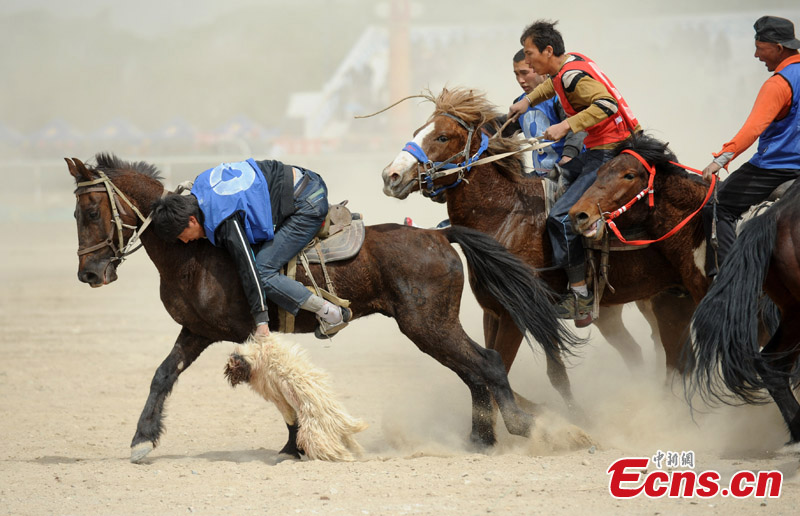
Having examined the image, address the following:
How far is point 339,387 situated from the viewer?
25.0 feet

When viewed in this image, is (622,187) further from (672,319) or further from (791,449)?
(791,449)

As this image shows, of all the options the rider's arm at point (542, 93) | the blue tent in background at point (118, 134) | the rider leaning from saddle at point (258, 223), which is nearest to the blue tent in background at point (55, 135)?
the blue tent in background at point (118, 134)

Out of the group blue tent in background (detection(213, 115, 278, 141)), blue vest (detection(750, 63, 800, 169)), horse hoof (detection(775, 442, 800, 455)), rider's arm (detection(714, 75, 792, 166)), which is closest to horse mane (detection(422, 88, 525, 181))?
rider's arm (detection(714, 75, 792, 166))

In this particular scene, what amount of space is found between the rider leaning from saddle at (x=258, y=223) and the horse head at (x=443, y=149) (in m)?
0.51

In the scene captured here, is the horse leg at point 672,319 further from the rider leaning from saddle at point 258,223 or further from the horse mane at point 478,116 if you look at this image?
the rider leaning from saddle at point 258,223

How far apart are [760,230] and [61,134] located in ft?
92.8

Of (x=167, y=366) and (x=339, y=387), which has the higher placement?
(x=167, y=366)

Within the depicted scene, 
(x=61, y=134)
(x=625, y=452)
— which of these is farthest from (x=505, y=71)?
(x=625, y=452)

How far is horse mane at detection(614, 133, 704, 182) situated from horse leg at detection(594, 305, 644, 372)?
1.92 meters

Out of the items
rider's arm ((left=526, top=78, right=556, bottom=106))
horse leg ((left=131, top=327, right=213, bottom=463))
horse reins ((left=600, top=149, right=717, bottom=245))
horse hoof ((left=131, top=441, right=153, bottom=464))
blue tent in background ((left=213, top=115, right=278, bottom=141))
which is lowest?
horse hoof ((left=131, top=441, right=153, bottom=464))

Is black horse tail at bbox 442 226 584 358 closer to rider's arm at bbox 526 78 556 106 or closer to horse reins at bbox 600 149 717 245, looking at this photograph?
horse reins at bbox 600 149 717 245

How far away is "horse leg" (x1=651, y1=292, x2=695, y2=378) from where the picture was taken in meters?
5.88

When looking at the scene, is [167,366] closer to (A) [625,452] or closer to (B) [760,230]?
(A) [625,452]

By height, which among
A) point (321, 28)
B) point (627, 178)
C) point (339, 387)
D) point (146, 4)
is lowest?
point (339, 387)
